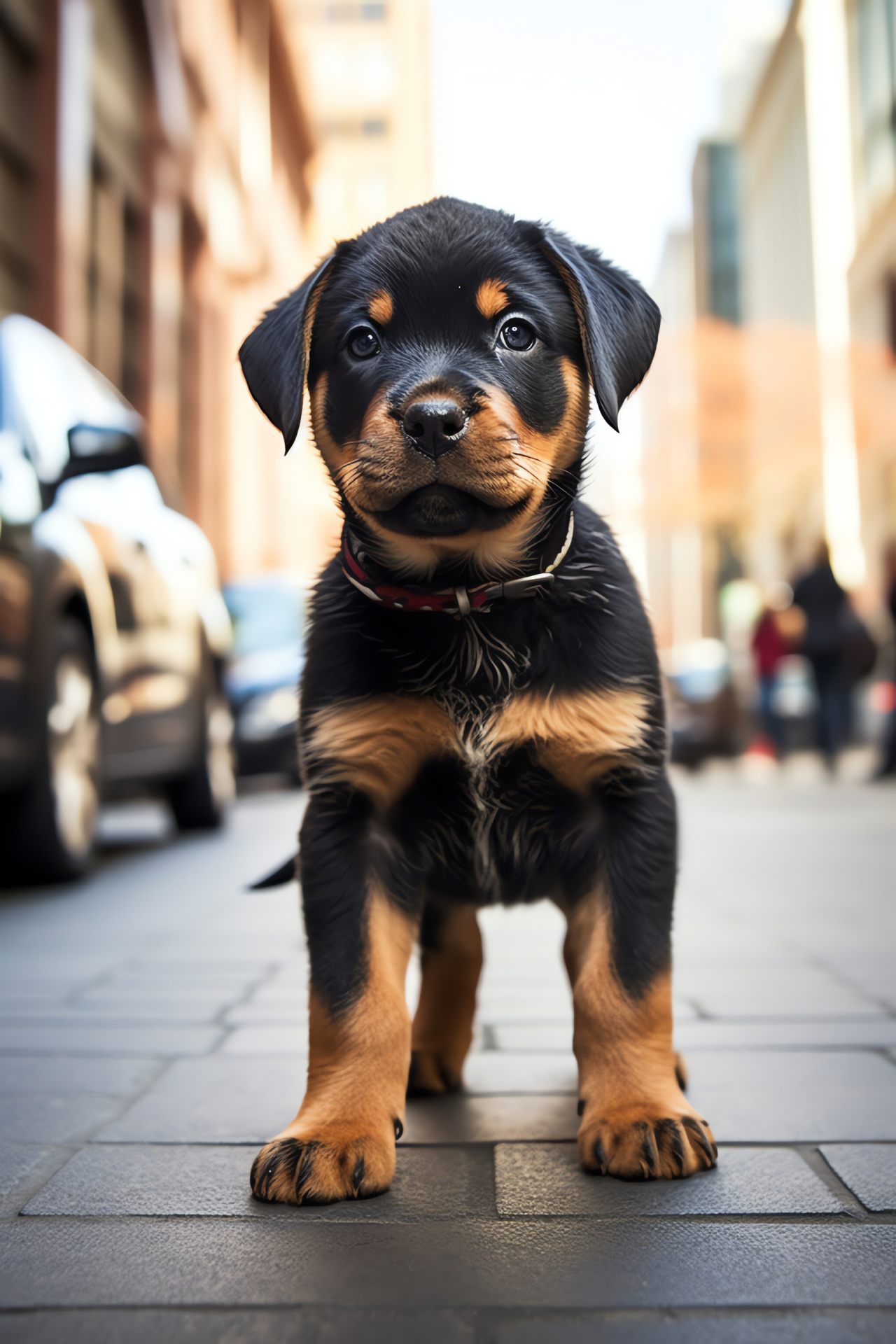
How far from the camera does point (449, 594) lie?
7.87ft

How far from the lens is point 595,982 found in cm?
227

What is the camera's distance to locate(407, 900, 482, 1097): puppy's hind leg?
2.72 m

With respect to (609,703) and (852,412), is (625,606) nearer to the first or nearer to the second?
(609,703)

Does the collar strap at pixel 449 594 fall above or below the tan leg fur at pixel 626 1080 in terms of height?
above

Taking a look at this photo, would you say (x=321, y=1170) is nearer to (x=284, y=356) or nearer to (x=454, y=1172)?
(x=454, y=1172)

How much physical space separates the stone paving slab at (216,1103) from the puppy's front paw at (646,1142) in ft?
1.99

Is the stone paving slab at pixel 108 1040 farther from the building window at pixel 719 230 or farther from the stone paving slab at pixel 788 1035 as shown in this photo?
the building window at pixel 719 230

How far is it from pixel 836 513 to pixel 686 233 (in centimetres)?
4336

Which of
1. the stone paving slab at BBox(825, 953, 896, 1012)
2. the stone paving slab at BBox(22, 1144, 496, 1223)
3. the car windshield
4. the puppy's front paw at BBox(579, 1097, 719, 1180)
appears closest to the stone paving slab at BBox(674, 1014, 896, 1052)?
the stone paving slab at BBox(825, 953, 896, 1012)

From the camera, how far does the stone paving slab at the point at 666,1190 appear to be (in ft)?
6.46

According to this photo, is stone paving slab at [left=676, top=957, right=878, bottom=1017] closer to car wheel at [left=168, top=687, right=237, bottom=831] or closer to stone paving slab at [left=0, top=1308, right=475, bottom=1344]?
stone paving slab at [left=0, top=1308, right=475, bottom=1344]

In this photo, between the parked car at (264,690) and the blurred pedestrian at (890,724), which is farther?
the blurred pedestrian at (890,724)

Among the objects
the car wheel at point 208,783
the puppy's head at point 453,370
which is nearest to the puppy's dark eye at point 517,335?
the puppy's head at point 453,370

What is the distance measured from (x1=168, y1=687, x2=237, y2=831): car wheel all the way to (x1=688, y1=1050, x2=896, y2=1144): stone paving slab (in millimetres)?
5113
